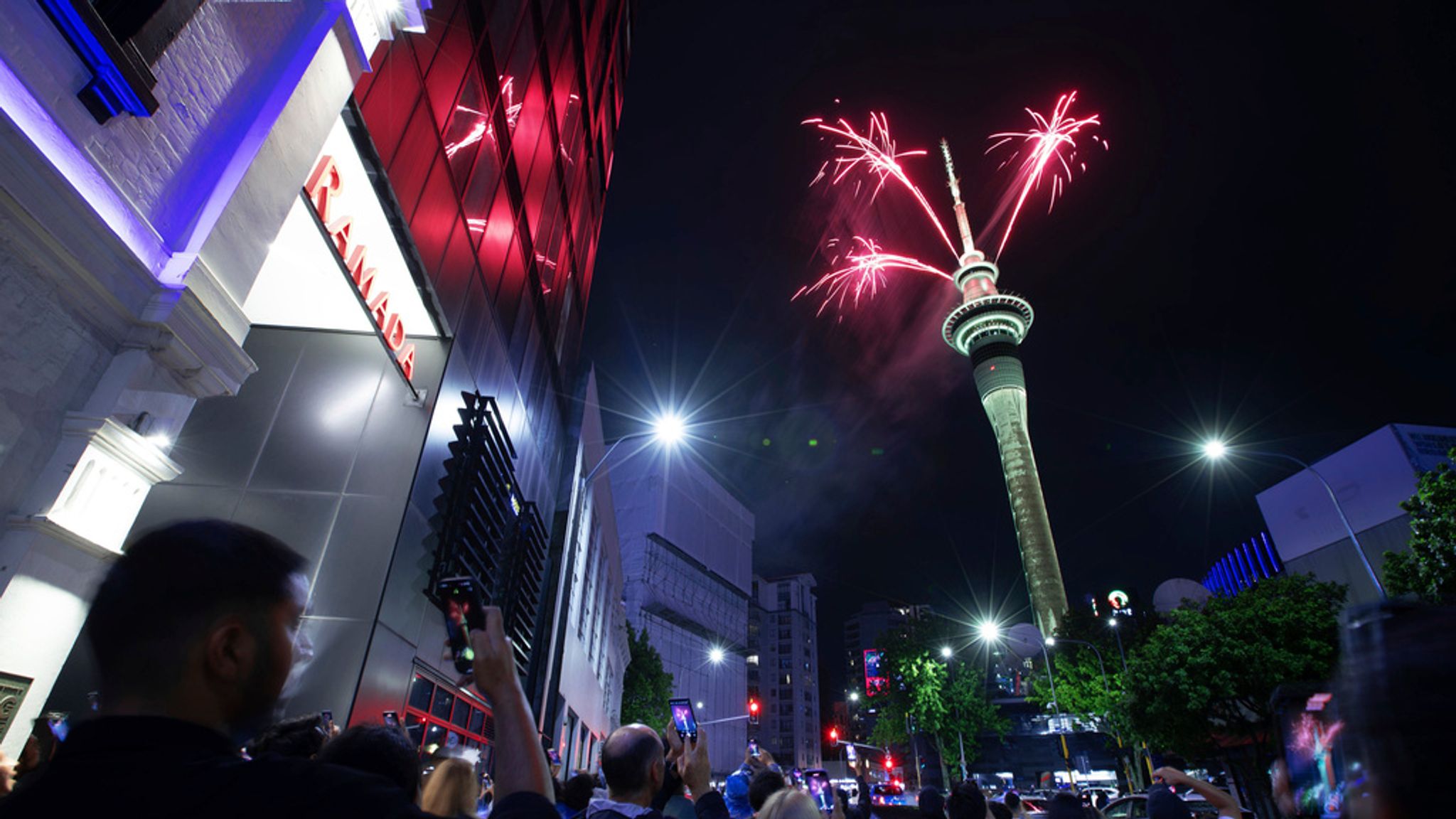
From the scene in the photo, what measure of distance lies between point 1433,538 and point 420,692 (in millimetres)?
23203

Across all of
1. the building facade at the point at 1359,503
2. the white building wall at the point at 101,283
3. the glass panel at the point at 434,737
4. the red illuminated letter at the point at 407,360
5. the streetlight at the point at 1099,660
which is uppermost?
the building facade at the point at 1359,503

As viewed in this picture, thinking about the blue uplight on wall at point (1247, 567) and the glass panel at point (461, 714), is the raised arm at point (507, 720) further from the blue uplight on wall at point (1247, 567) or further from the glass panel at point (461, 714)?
the blue uplight on wall at point (1247, 567)

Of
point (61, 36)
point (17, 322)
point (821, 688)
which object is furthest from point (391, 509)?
point (821, 688)

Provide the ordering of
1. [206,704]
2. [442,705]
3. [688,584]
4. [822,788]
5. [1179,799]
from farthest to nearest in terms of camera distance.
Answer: [688,584], [822,788], [442,705], [1179,799], [206,704]

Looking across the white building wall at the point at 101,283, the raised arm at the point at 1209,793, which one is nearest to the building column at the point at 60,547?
the white building wall at the point at 101,283

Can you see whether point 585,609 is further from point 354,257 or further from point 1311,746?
point 1311,746

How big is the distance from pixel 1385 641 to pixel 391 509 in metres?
10.00

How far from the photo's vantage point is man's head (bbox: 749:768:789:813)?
6203 mm

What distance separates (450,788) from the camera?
349 cm

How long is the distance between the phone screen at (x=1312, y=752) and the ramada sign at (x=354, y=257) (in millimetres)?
8623

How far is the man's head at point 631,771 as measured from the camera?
346 cm

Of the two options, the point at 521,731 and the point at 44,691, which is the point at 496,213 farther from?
the point at 521,731

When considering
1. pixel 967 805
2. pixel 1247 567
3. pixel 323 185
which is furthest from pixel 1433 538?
pixel 1247 567

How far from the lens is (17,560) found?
13.6 ft
